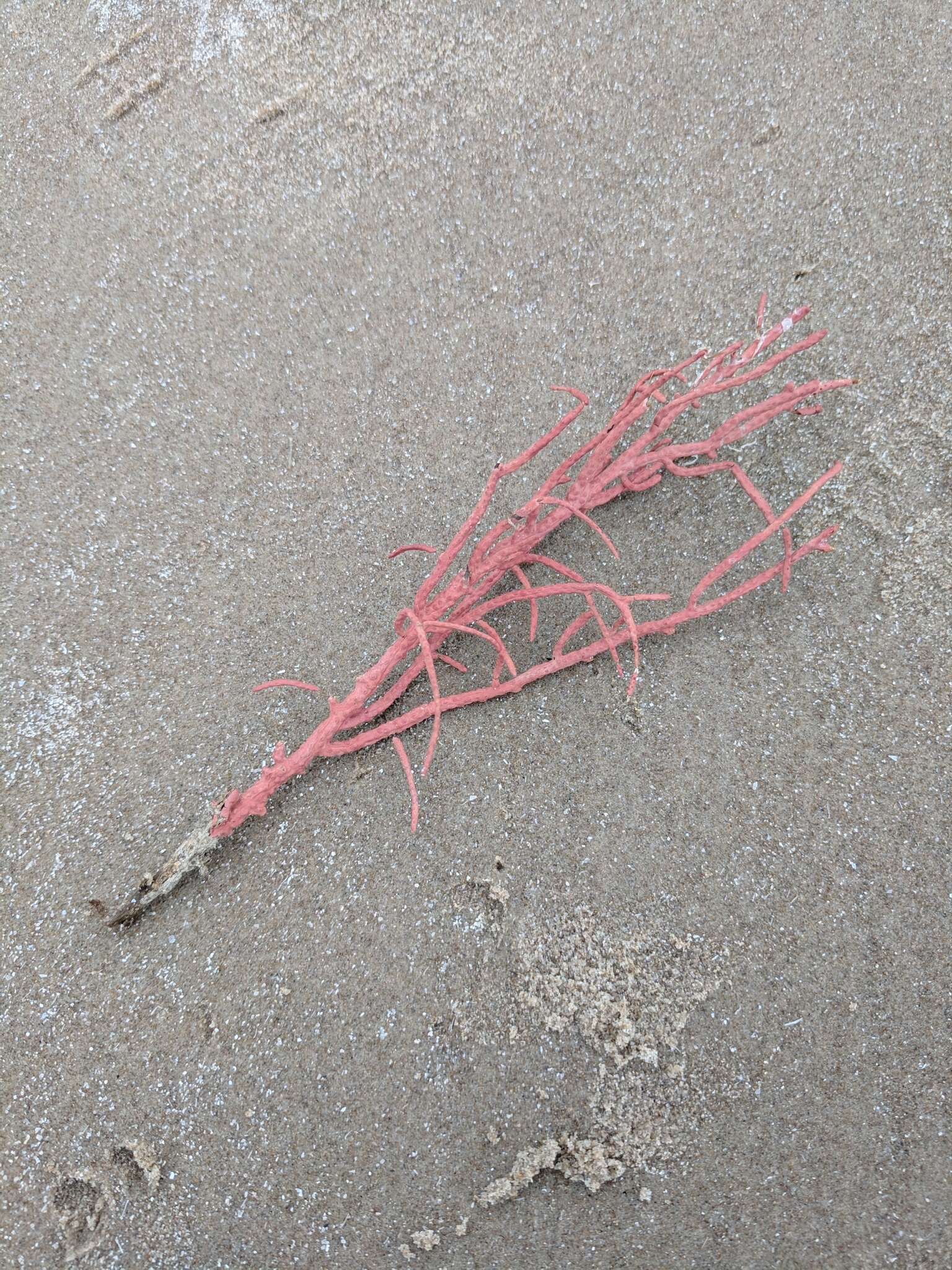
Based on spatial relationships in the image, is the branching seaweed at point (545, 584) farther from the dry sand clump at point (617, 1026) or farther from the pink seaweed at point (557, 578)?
the dry sand clump at point (617, 1026)

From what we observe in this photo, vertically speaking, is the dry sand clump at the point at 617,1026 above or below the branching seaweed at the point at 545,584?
below

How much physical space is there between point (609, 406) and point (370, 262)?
17.0 inches

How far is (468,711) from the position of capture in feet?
3.49

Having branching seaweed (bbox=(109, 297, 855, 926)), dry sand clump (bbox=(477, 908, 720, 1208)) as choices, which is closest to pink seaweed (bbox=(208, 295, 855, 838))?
branching seaweed (bbox=(109, 297, 855, 926))

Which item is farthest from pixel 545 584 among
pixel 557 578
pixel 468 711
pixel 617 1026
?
pixel 617 1026

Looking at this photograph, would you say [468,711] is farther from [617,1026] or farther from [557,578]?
[617,1026]

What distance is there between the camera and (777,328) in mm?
1026

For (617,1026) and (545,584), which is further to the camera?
(545,584)

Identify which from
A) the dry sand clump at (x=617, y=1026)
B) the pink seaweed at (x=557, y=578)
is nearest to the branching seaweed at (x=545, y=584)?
the pink seaweed at (x=557, y=578)

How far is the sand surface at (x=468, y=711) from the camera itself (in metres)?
0.93

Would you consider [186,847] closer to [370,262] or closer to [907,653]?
[370,262]

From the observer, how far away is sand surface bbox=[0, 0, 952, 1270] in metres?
0.93

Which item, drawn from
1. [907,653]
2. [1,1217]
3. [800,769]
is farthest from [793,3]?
[1,1217]

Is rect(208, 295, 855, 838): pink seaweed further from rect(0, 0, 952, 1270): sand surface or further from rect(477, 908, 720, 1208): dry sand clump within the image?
rect(477, 908, 720, 1208): dry sand clump
